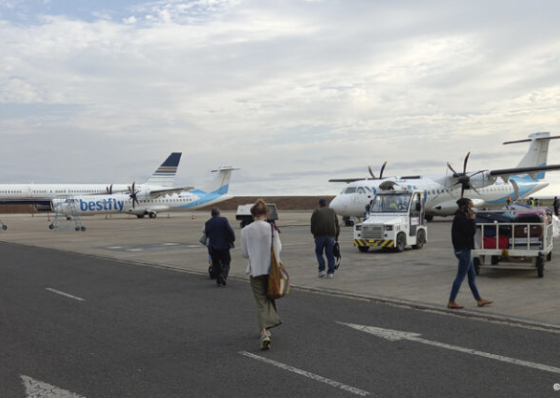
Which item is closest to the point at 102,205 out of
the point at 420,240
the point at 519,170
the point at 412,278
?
the point at 519,170

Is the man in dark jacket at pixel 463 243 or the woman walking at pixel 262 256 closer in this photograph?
the woman walking at pixel 262 256

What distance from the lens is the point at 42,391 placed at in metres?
5.32

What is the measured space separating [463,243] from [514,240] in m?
4.71

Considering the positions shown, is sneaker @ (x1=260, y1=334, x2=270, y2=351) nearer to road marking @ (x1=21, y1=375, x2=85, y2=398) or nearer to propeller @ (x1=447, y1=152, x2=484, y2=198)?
road marking @ (x1=21, y1=375, x2=85, y2=398)

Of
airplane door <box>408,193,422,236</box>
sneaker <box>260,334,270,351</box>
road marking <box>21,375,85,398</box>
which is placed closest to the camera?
road marking <box>21,375,85,398</box>

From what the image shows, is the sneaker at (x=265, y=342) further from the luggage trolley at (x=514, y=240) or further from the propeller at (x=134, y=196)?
the propeller at (x=134, y=196)

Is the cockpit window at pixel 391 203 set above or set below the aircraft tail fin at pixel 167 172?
below

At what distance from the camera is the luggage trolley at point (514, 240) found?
12742mm

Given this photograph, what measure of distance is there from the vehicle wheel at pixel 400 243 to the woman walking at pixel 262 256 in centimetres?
1228

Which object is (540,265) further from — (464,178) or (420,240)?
(464,178)

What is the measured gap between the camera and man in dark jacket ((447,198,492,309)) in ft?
29.5

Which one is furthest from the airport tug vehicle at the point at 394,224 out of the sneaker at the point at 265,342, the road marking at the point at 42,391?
the road marking at the point at 42,391

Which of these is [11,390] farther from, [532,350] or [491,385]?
[532,350]

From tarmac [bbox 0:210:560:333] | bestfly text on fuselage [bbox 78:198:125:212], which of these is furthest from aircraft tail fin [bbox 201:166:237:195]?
tarmac [bbox 0:210:560:333]
